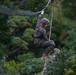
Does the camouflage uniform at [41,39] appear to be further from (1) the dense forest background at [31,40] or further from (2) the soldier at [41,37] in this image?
(1) the dense forest background at [31,40]

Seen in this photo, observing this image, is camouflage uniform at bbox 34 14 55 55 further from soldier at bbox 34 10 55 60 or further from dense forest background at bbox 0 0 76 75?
dense forest background at bbox 0 0 76 75

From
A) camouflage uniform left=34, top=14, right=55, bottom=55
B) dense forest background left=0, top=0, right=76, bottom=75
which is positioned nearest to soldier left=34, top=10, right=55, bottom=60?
camouflage uniform left=34, top=14, right=55, bottom=55

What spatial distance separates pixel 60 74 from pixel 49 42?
61.7 inches

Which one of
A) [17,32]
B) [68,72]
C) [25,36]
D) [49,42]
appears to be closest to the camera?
[68,72]

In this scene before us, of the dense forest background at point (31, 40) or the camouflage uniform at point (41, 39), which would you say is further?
the camouflage uniform at point (41, 39)

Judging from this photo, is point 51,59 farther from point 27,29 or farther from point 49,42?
point 27,29

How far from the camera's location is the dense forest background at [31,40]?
2.92 meters

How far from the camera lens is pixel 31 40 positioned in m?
16.1

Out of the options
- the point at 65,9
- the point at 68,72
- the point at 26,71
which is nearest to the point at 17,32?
the point at 26,71

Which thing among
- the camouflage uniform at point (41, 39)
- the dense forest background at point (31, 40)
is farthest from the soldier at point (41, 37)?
the dense forest background at point (31, 40)

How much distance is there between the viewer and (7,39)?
660cm

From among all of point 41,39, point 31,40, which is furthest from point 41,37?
point 31,40

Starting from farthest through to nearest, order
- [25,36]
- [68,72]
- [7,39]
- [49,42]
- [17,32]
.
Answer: [17,32] → [25,36] → [49,42] → [68,72] → [7,39]

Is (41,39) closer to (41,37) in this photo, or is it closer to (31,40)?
(41,37)
